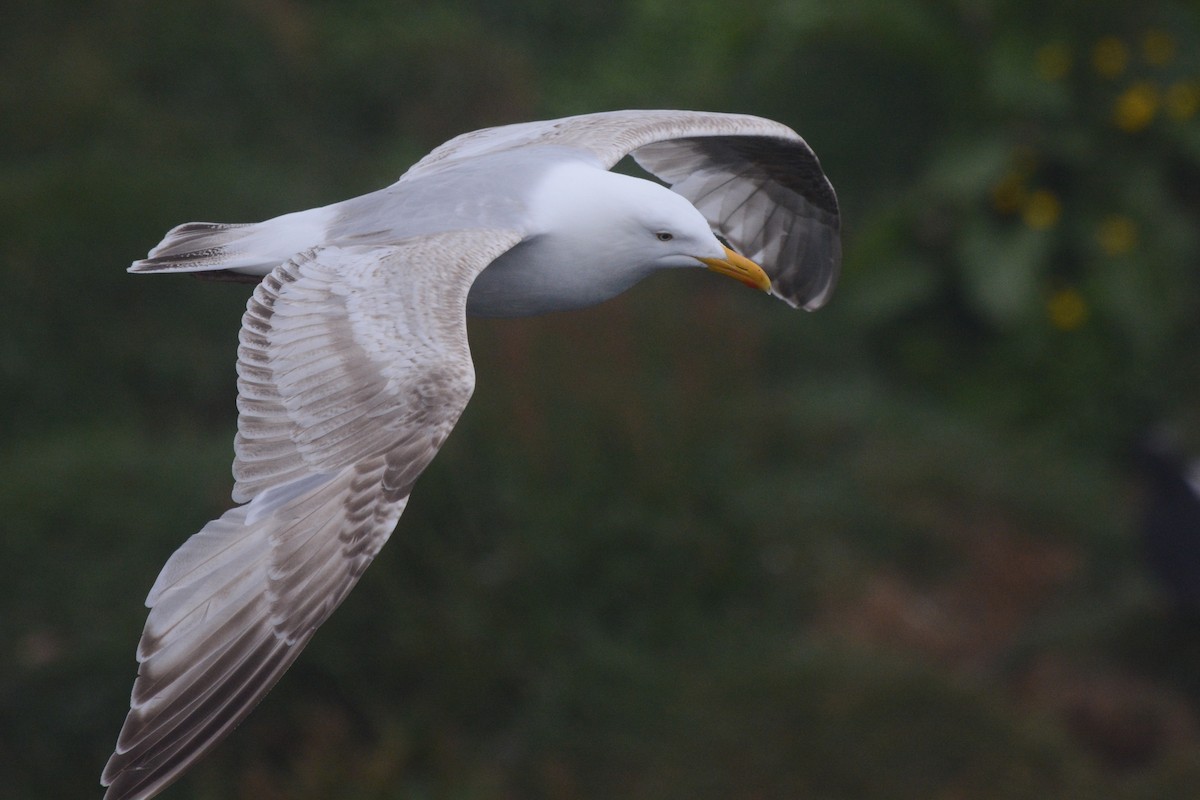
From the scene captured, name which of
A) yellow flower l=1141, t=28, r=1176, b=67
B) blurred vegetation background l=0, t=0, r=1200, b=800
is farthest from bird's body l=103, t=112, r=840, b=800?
yellow flower l=1141, t=28, r=1176, b=67

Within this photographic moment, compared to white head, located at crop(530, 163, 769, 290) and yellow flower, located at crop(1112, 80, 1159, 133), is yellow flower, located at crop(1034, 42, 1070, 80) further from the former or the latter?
white head, located at crop(530, 163, 769, 290)

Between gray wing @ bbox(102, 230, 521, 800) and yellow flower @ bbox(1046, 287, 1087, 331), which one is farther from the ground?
gray wing @ bbox(102, 230, 521, 800)

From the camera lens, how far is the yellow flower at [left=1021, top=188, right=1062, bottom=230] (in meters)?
12.0

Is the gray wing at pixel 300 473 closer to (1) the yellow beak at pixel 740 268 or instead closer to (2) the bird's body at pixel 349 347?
(2) the bird's body at pixel 349 347

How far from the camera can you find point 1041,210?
12.1 meters

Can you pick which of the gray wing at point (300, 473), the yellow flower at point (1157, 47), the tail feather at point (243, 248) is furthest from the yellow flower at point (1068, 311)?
A: the gray wing at point (300, 473)

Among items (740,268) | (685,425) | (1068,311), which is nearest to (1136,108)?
(1068,311)

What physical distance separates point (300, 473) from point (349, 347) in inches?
15.3

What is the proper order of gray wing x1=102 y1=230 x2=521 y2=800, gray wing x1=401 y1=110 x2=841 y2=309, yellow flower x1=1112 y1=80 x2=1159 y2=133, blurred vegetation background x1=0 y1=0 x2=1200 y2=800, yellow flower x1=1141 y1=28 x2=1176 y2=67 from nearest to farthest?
gray wing x1=102 y1=230 x2=521 y2=800 → gray wing x1=401 y1=110 x2=841 y2=309 → blurred vegetation background x1=0 y1=0 x2=1200 y2=800 → yellow flower x1=1112 y1=80 x2=1159 y2=133 → yellow flower x1=1141 y1=28 x2=1176 y2=67

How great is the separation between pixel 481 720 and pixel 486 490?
1.25m

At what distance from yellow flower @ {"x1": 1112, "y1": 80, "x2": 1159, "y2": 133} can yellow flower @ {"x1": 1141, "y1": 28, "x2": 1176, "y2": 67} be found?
0.82 ft

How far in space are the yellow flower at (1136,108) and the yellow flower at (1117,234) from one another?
637mm

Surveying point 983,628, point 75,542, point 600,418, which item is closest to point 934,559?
point 983,628

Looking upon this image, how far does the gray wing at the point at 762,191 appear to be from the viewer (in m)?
6.50
